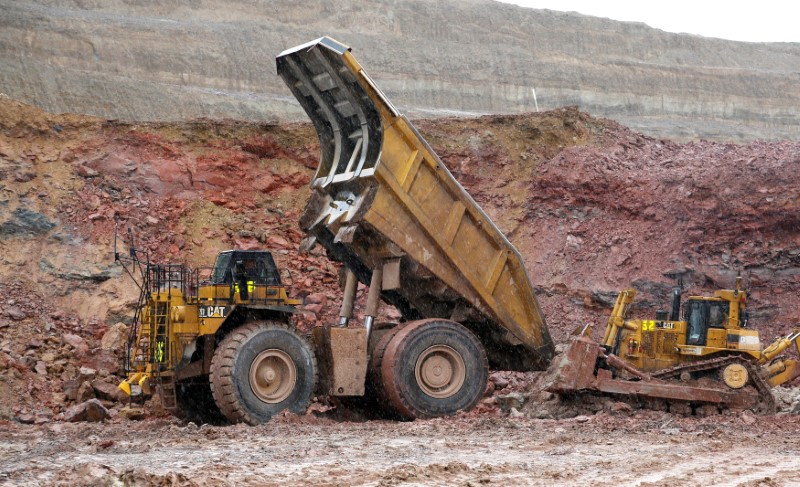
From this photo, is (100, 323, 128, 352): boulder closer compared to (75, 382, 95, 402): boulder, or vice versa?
(75, 382, 95, 402): boulder

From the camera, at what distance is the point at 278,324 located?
13.0m

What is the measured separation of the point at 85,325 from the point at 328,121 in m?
6.44

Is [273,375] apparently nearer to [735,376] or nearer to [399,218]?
[399,218]

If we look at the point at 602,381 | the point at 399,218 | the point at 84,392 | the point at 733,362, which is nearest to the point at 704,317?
the point at 733,362

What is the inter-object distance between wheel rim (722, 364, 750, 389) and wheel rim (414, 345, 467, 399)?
3.56 metres

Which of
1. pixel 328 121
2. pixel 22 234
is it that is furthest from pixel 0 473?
pixel 22 234

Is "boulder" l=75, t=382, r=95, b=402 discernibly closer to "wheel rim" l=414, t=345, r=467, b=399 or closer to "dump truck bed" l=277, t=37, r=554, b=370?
"dump truck bed" l=277, t=37, r=554, b=370

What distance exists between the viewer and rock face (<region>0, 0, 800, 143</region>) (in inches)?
1169

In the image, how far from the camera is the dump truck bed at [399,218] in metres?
12.6

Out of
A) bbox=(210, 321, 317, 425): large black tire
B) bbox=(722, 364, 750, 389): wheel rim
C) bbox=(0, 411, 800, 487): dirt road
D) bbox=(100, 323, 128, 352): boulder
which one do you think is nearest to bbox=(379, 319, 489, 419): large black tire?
bbox=(0, 411, 800, 487): dirt road

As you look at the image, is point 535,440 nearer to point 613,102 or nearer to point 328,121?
point 328,121

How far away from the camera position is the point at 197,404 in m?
13.7

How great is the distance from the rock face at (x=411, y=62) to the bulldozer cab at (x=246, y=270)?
45.9ft

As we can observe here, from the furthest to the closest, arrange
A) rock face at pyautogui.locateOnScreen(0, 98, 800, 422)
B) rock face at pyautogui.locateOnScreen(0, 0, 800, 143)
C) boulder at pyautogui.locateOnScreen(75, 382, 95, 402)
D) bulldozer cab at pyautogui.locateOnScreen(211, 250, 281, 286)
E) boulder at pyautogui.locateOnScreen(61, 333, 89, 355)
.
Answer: rock face at pyautogui.locateOnScreen(0, 0, 800, 143)
rock face at pyautogui.locateOnScreen(0, 98, 800, 422)
boulder at pyautogui.locateOnScreen(61, 333, 89, 355)
boulder at pyautogui.locateOnScreen(75, 382, 95, 402)
bulldozer cab at pyautogui.locateOnScreen(211, 250, 281, 286)
